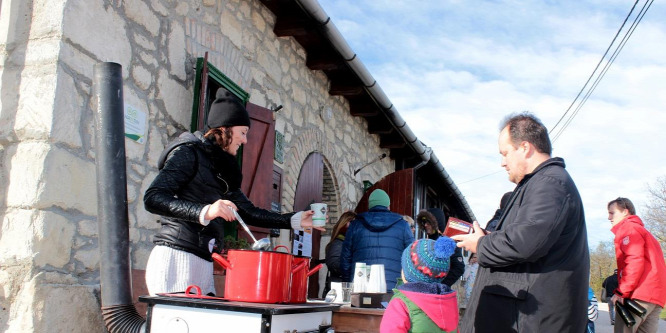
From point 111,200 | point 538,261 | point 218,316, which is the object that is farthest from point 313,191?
point 218,316

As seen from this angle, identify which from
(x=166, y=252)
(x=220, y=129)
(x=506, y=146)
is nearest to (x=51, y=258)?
(x=166, y=252)

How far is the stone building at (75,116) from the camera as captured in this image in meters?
2.74

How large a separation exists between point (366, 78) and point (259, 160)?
2.22 meters

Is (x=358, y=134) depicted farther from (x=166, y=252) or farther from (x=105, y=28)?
(x=166, y=252)

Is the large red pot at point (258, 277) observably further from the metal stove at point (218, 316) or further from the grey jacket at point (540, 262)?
the grey jacket at point (540, 262)

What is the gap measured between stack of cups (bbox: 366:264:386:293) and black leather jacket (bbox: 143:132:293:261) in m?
0.72

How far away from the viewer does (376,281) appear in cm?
332

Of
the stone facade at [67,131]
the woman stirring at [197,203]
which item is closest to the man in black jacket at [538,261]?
the woman stirring at [197,203]

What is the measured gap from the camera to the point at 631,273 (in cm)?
444

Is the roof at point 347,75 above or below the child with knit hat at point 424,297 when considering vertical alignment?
above

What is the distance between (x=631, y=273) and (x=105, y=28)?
4.08m

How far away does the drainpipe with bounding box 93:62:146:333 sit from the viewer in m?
2.69

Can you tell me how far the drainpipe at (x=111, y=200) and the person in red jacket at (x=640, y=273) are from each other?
3641 millimetres

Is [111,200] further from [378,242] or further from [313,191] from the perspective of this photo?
[313,191]
